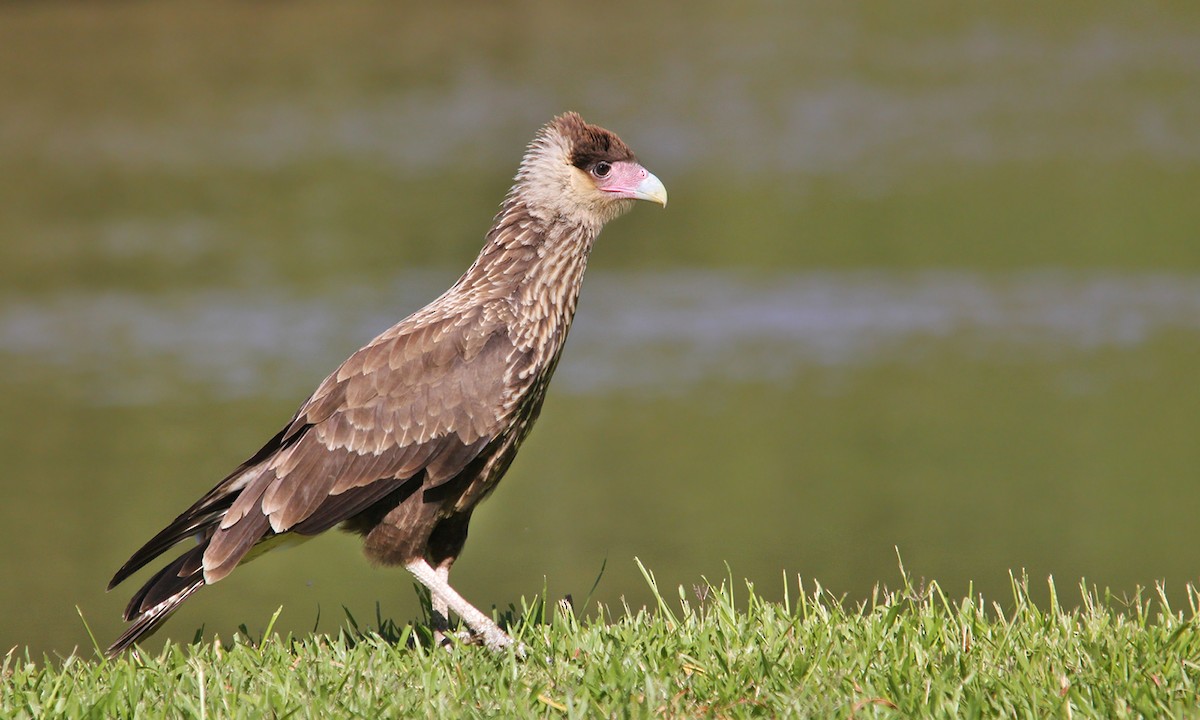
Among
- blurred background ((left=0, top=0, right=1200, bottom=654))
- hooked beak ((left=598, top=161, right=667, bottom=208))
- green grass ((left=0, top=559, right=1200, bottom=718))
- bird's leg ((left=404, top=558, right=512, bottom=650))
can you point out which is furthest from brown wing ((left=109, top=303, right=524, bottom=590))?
blurred background ((left=0, top=0, right=1200, bottom=654))

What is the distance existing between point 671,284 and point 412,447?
31.9ft

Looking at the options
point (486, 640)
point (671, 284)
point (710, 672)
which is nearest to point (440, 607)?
point (486, 640)

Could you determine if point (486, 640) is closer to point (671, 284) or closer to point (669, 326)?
point (669, 326)

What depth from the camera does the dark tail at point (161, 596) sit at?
513 centimetres

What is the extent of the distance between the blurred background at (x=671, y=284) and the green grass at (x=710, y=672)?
2.64m

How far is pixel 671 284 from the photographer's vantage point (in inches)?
587

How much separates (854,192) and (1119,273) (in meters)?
3.40

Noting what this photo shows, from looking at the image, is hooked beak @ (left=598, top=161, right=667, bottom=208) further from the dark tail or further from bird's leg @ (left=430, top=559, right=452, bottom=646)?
the dark tail

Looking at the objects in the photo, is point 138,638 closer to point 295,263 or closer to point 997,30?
point 295,263

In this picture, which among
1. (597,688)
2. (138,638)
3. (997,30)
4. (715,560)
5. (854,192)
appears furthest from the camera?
(997,30)

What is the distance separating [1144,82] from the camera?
19.9 m

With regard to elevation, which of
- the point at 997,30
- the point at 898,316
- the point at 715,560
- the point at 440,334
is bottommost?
the point at 715,560

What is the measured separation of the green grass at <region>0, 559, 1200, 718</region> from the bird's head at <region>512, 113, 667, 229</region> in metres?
1.61

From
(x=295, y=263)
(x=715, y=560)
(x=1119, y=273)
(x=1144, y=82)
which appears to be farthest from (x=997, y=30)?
(x=715, y=560)
